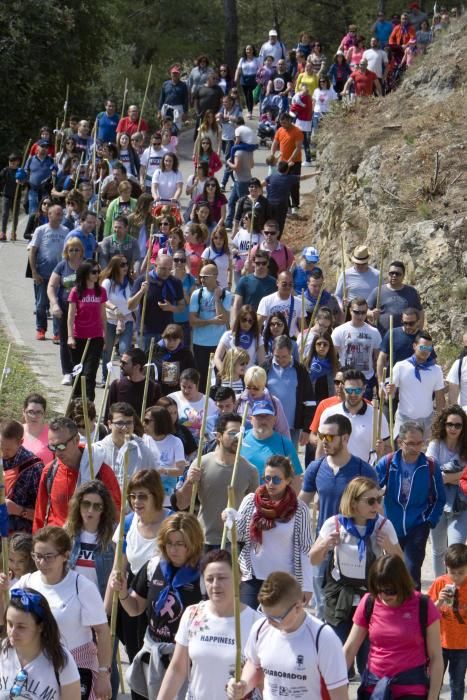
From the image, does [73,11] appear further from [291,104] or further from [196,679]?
[196,679]

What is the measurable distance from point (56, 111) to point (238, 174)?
12261mm

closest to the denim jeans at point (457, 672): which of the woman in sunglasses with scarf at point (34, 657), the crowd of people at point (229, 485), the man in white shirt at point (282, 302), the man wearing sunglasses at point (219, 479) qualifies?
the crowd of people at point (229, 485)

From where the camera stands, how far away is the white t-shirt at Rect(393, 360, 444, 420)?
12195 mm

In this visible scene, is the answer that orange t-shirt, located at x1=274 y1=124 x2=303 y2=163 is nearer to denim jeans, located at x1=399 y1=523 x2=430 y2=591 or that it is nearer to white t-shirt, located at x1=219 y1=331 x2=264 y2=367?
white t-shirt, located at x1=219 y1=331 x2=264 y2=367

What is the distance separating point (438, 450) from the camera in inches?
418

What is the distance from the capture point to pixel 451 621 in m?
8.66

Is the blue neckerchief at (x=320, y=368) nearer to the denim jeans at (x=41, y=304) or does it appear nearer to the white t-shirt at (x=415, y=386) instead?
the white t-shirt at (x=415, y=386)

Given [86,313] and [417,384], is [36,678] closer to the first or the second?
[417,384]

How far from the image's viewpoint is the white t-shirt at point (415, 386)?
40.0 ft

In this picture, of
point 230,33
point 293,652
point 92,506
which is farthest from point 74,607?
point 230,33

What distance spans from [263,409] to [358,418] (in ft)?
3.53

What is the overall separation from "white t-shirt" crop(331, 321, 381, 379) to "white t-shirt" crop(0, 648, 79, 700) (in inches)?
277

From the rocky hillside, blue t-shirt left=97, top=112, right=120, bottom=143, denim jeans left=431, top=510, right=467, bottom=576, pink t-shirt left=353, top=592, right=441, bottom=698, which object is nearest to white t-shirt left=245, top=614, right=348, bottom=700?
pink t-shirt left=353, top=592, right=441, bottom=698

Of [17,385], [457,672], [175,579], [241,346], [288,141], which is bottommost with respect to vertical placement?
[17,385]
